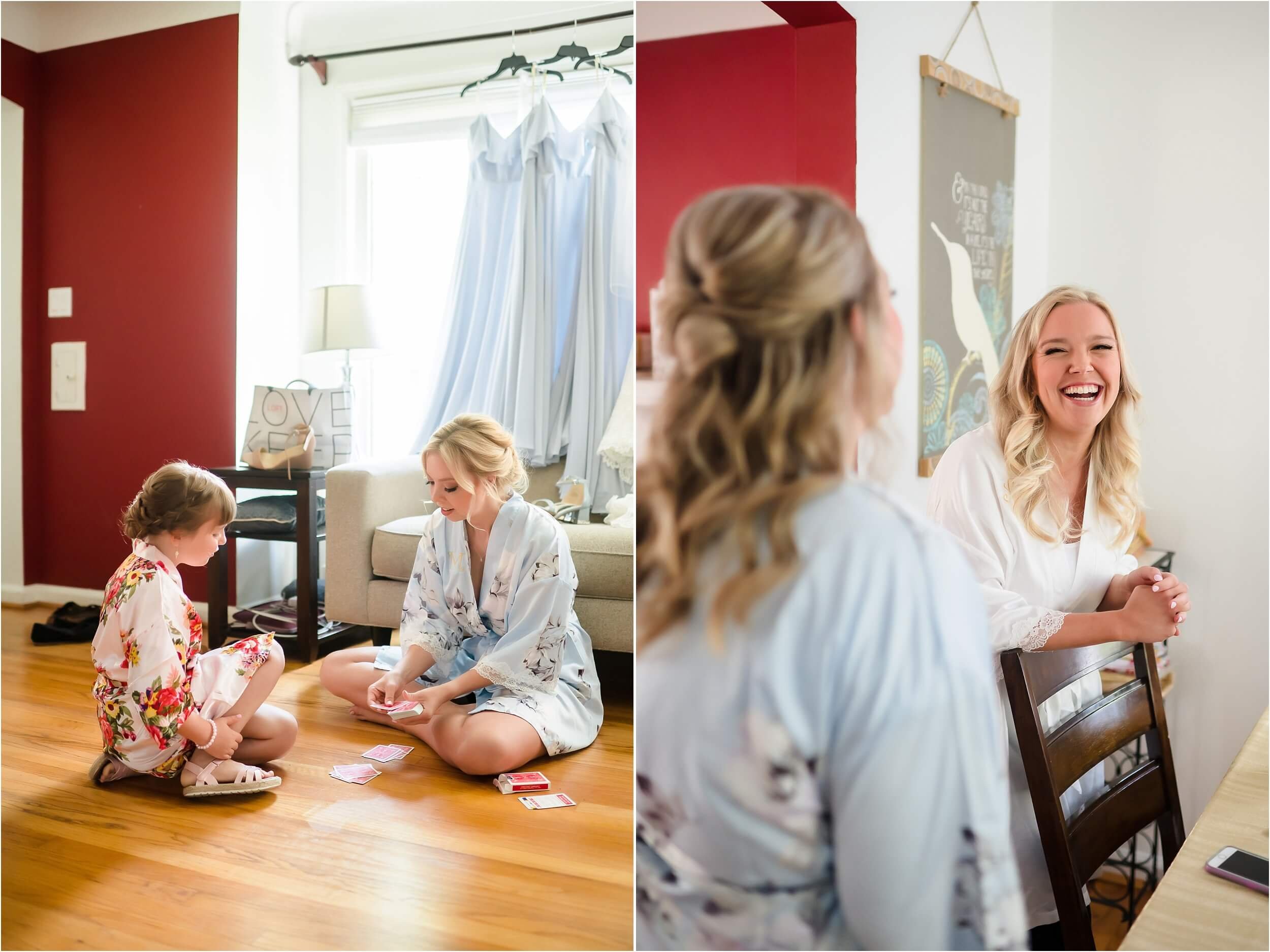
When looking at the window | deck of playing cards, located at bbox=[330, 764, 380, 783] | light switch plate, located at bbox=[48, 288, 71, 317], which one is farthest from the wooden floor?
the window

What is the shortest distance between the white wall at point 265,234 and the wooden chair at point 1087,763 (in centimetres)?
210

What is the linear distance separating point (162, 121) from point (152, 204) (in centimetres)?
21

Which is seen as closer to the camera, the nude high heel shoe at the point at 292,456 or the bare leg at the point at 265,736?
the bare leg at the point at 265,736

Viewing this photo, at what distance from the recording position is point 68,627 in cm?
241

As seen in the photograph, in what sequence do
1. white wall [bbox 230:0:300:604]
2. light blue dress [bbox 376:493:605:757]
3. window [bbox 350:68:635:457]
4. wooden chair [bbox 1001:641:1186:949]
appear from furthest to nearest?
window [bbox 350:68:635:457], white wall [bbox 230:0:300:604], light blue dress [bbox 376:493:605:757], wooden chair [bbox 1001:641:1186:949]

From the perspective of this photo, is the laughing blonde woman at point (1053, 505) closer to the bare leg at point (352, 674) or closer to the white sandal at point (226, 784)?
the white sandal at point (226, 784)

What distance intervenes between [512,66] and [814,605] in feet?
7.86

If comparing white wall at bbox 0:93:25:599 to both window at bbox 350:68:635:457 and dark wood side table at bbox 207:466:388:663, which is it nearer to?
dark wood side table at bbox 207:466:388:663

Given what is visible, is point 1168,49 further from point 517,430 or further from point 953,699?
point 517,430

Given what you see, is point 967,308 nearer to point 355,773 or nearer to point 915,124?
point 915,124

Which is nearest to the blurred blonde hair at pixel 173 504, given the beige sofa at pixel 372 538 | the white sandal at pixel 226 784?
the white sandal at pixel 226 784

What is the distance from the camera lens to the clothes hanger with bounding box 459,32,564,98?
248 centimetres

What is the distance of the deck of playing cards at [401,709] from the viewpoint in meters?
1.90

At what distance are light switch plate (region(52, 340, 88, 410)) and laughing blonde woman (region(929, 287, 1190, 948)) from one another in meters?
2.27
